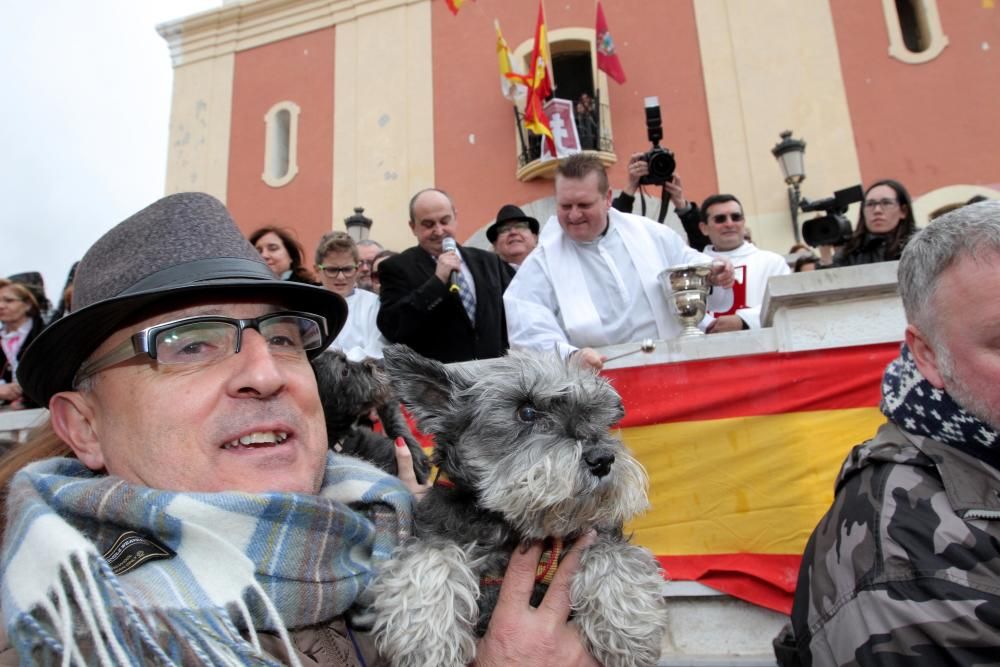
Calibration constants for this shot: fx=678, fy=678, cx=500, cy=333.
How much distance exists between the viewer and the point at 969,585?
1.68 m

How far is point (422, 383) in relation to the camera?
2193mm

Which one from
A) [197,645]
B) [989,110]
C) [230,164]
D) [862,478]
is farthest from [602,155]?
[197,645]

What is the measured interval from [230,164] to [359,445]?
15351 mm

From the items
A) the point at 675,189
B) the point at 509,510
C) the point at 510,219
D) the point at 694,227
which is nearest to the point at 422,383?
the point at 509,510

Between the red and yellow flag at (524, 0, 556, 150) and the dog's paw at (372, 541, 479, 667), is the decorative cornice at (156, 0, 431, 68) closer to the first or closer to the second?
the red and yellow flag at (524, 0, 556, 150)

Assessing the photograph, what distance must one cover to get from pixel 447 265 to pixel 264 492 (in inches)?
132

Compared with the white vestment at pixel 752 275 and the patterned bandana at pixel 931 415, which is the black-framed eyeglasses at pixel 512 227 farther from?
the patterned bandana at pixel 931 415

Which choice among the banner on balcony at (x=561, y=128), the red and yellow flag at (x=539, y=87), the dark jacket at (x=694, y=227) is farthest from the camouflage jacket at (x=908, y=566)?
the banner on balcony at (x=561, y=128)

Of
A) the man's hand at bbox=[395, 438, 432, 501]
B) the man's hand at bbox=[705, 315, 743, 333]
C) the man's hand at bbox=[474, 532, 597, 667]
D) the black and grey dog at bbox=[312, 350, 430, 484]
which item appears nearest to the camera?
the man's hand at bbox=[474, 532, 597, 667]

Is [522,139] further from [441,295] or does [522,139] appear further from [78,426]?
[78,426]

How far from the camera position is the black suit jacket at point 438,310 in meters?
4.93

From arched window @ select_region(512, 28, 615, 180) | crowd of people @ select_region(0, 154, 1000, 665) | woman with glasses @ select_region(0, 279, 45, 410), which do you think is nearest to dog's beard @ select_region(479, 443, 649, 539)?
crowd of people @ select_region(0, 154, 1000, 665)

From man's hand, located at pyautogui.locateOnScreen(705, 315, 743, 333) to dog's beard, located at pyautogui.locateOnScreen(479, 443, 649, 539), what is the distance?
2.80m

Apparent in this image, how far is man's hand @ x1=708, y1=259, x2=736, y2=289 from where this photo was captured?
4562 mm
